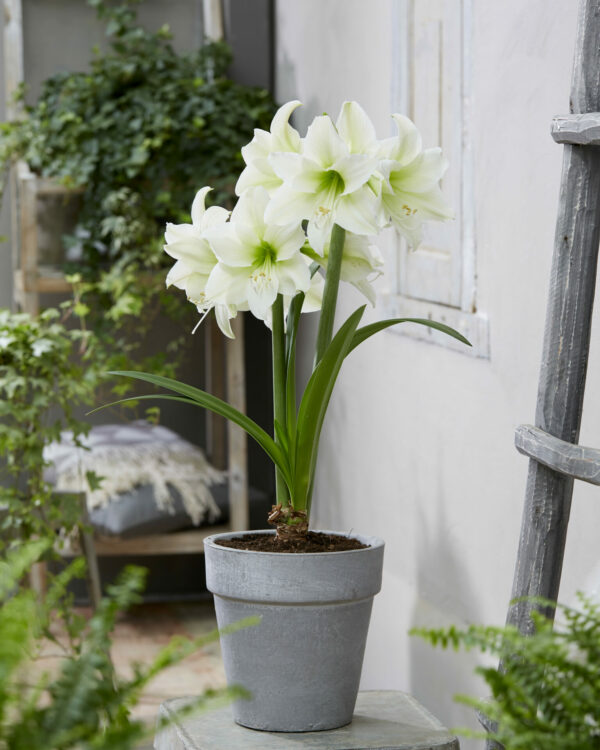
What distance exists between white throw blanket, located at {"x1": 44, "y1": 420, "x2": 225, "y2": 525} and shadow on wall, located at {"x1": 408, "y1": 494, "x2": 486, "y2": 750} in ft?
3.86

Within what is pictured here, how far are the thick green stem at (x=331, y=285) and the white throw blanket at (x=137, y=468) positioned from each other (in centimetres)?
163

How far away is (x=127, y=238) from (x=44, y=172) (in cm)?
30

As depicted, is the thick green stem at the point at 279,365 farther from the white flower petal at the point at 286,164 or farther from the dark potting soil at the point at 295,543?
the white flower petal at the point at 286,164

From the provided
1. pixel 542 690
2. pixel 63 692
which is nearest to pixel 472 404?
pixel 542 690

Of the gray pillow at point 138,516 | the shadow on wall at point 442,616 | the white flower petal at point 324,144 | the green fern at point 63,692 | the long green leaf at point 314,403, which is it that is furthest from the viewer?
the gray pillow at point 138,516

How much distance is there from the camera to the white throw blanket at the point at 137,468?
299cm

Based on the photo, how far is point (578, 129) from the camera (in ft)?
3.89

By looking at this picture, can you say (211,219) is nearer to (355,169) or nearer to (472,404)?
(355,169)

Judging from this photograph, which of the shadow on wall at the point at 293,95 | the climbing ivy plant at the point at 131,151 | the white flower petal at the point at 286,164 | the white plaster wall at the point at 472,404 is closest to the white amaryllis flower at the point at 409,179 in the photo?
the white flower petal at the point at 286,164

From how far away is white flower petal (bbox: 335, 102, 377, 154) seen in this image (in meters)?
1.30

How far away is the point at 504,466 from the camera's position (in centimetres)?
162

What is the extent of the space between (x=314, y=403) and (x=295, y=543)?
188 mm

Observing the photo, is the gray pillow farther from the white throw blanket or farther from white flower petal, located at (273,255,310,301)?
white flower petal, located at (273,255,310,301)

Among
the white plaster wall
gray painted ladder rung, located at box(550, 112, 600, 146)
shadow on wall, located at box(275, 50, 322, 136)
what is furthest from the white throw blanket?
gray painted ladder rung, located at box(550, 112, 600, 146)
